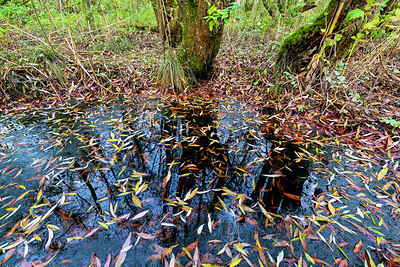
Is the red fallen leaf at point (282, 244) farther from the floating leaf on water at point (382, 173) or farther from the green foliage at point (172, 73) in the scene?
the green foliage at point (172, 73)

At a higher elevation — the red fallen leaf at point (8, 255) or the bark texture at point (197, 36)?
the bark texture at point (197, 36)

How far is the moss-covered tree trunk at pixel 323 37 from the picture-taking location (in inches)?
96.3

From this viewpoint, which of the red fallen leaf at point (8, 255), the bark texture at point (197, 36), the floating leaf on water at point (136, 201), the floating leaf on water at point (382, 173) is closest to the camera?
the red fallen leaf at point (8, 255)

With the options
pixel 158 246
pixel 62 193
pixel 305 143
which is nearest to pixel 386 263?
pixel 305 143

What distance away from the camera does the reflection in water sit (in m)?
1.43

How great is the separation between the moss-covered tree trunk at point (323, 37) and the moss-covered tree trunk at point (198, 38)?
142 centimetres

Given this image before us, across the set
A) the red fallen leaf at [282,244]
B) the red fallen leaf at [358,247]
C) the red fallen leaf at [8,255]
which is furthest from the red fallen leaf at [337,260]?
the red fallen leaf at [8,255]

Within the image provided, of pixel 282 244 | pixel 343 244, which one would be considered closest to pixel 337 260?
pixel 343 244

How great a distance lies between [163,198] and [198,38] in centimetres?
326

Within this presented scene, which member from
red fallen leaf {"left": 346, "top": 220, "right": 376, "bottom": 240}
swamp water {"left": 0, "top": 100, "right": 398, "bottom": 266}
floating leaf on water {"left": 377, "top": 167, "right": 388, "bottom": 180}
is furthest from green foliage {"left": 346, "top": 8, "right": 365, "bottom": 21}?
red fallen leaf {"left": 346, "top": 220, "right": 376, "bottom": 240}

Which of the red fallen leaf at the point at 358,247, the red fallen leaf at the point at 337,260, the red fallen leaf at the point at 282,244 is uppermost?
the red fallen leaf at the point at 358,247

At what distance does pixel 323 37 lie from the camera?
104 inches

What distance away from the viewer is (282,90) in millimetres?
3264

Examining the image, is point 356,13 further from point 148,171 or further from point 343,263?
point 148,171
